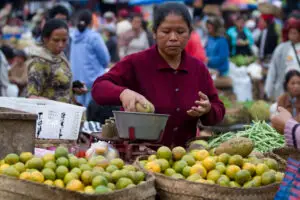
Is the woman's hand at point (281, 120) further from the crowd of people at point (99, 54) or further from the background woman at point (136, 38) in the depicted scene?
the background woman at point (136, 38)

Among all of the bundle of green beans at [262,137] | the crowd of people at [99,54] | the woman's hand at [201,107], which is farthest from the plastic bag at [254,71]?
the woman's hand at [201,107]

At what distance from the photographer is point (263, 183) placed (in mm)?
4168

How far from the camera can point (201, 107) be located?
5.00 m

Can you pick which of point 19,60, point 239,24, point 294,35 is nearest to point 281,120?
point 294,35

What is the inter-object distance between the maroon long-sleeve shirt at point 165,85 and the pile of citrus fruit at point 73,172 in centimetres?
99

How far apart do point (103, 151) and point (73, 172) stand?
829 millimetres

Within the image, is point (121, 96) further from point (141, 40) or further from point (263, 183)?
point (141, 40)

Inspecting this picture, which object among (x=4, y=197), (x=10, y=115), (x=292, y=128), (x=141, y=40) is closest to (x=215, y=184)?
(x=292, y=128)

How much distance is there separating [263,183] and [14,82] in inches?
402

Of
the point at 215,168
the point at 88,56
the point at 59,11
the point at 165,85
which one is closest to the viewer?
the point at 215,168

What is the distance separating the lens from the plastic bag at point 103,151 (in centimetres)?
487

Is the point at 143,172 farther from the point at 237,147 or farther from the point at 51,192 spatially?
the point at 237,147

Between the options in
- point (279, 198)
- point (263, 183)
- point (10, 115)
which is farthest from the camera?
point (10, 115)

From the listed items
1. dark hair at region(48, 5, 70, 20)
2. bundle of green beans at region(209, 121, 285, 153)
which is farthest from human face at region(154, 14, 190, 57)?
dark hair at region(48, 5, 70, 20)
